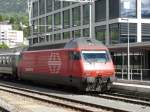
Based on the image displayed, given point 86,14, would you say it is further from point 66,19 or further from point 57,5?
point 57,5

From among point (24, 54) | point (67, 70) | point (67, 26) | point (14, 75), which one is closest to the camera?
point (67, 70)

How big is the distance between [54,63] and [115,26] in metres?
29.0

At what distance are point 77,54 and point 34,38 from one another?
61842 millimetres

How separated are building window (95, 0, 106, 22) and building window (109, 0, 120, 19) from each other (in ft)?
5.74

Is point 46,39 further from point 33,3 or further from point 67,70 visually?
point 67,70

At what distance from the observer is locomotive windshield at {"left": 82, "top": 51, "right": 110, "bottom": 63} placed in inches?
1040

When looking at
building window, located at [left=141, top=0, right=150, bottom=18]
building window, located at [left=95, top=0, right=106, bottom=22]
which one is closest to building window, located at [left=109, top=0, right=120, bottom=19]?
building window, located at [left=95, top=0, right=106, bottom=22]

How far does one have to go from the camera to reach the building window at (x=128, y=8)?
188ft

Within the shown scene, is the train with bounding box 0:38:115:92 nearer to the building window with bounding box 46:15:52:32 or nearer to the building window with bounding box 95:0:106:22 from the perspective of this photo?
the building window with bounding box 95:0:106:22

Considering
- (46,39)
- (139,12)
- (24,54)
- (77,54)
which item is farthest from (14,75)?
(46,39)

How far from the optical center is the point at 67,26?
72688 mm

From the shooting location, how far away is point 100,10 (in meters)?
62.5

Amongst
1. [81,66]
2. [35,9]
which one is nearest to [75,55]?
[81,66]

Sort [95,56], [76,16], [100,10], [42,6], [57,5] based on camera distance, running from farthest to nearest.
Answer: [42,6]
[57,5]
[76,16]
[100,10]
[95,56]
